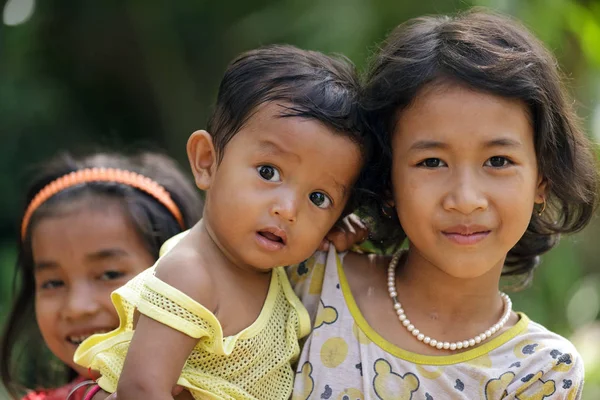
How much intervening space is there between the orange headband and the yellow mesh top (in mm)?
726

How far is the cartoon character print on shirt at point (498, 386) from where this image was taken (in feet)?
7.06

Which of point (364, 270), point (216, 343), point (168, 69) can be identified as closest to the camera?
point (216, 343)

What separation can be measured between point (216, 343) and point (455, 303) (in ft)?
2.13

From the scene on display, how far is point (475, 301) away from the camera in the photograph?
7.61 ft

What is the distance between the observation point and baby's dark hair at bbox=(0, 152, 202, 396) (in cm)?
284

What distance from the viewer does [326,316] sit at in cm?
233

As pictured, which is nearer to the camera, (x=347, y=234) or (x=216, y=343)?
(x=216, y=343)

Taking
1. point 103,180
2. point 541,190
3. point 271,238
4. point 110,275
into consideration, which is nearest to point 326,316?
point 271,238

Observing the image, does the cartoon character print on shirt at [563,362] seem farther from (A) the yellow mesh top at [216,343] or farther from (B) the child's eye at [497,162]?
(A) the yellow mesh top at [216,343]

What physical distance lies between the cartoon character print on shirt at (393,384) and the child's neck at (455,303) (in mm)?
149

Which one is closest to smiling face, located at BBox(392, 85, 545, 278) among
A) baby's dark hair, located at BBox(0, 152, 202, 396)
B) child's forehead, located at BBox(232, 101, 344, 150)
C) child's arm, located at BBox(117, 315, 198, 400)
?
child's forehead, located at BBox(232, 101, 344, 150)

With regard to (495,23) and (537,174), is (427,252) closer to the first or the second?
(537,174)

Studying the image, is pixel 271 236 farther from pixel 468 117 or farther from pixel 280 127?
pixel 468 117

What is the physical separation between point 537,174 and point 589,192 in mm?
259
